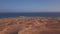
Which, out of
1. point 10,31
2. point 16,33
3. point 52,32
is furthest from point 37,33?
point 10,31

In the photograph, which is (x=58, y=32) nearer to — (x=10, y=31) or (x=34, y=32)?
(x=34, y=32)

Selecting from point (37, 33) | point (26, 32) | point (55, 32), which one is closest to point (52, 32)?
point (55, 32)

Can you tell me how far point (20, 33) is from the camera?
984 cm

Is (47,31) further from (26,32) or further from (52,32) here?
(26,32)

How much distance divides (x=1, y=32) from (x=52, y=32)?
13.0 ft

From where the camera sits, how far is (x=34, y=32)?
380 inches

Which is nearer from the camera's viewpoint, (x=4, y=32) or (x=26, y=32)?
(x=26, y=32)

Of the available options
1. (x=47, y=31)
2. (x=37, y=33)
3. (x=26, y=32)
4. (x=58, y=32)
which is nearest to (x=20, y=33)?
(x=26, y=32)

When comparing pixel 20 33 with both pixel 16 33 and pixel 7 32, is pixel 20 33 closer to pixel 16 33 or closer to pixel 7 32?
pixel 16 33

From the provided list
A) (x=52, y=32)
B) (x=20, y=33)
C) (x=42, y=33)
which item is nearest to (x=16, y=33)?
(x=20, y=33)

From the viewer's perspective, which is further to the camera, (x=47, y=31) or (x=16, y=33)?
(x=16, y=33)

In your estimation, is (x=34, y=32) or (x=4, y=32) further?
(x=4, y=32)

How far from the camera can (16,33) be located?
1036cm

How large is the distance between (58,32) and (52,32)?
451mm
